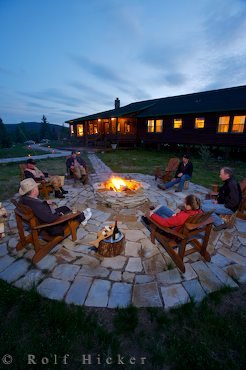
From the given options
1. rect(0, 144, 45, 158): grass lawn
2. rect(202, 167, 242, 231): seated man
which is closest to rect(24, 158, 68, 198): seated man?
rect(202, 167, 242, 231): seated man

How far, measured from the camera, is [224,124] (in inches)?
640

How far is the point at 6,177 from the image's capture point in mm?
9312

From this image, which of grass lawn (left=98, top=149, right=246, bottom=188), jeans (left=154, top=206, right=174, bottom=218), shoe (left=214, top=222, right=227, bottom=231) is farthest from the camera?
grass lawn (left=98, top=149, right=246, bottom=188)

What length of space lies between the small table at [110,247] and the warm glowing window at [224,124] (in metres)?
16.8

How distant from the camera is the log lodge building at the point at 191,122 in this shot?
1555 cm

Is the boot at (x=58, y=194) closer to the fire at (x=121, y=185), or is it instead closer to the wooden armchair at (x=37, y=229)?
the fire at (x=121, y=185)

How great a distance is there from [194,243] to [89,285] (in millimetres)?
2170

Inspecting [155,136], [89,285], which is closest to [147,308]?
[89,285]

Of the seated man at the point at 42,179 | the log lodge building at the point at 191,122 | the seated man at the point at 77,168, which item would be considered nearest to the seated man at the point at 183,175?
the seated man at the point at 77,168

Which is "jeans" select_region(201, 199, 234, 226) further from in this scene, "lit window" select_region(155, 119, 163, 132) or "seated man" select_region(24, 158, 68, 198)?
"lit window" select_region(155, 119, 163, 132)

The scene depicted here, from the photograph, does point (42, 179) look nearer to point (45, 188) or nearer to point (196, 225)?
point (45, 188)

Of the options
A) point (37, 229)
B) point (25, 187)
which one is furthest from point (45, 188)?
point (37, 229)

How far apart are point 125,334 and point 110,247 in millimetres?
1426

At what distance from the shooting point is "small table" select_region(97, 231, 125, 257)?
344cm
